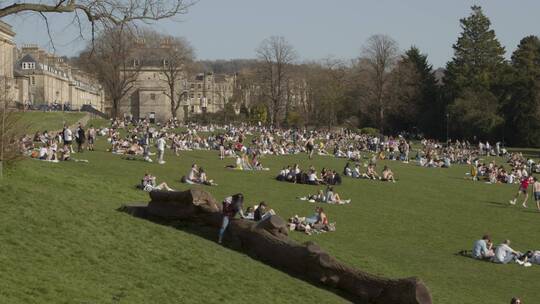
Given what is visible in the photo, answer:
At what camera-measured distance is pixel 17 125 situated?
20.6 metres

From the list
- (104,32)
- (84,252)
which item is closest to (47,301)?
(84,252)

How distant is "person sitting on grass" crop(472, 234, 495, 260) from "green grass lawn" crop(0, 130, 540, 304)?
0.42 meters

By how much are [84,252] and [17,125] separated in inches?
367

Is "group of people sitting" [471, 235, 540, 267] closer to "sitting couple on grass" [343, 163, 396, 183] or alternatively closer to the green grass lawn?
the green grass lawn

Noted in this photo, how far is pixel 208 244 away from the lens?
15.5 m

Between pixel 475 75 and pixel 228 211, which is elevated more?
pixel 475 75

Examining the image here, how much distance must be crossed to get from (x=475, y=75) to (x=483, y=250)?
2668 inches

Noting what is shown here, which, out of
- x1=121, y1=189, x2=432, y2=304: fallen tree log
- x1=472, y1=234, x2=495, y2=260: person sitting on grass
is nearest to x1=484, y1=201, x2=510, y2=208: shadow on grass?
x1=472, y1=234, x2=495, y2=260: person sitting on grass

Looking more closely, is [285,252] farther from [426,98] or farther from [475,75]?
[426,98]

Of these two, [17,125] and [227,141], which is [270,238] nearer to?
[17,125]

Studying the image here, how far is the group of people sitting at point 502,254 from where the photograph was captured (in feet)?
66.1


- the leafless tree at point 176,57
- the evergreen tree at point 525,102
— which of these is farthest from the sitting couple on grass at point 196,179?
the leafless tree at point 176,57

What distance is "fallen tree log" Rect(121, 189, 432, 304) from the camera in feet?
43.4

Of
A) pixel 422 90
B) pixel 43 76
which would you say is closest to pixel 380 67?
pixel 422 90
